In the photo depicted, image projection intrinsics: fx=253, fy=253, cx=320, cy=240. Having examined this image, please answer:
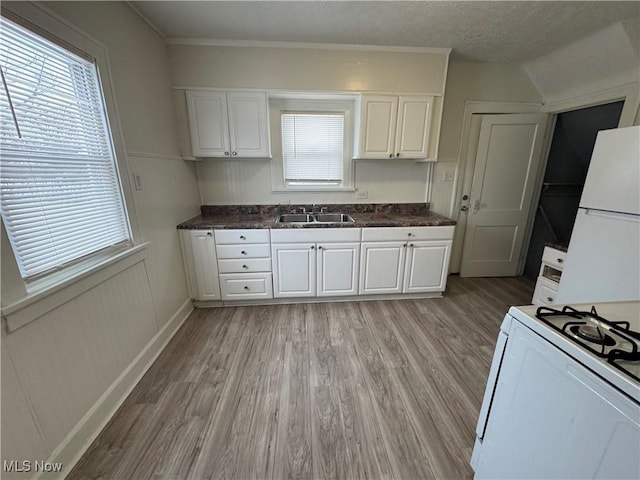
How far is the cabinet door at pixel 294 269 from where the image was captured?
2.52 metres

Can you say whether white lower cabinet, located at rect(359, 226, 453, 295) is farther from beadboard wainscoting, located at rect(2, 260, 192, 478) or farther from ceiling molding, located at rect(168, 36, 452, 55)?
beadboard wainscoting, located at rect(2, 260, 192, 478)

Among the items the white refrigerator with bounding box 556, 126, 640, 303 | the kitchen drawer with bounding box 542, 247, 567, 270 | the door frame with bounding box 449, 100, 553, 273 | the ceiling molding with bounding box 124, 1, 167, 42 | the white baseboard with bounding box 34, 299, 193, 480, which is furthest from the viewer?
the door frame with bounding box 449, 100, 553, 273

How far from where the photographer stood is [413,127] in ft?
8.45

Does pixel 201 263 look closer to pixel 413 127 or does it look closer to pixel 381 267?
pixel 381 267

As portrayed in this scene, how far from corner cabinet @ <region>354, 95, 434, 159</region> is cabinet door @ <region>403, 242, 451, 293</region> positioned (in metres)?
0.96

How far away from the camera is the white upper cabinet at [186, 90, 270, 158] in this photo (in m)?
2.40

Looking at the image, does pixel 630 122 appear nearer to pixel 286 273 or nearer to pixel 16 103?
pixel 286 273

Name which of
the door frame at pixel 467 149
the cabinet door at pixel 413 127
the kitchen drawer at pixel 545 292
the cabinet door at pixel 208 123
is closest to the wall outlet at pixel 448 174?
the door frame at pixel 467 149

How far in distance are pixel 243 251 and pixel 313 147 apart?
4.57 feet

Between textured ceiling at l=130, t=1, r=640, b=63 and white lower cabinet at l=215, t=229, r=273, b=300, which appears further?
white lower cabinet at l=215, t=229, r=273, b=300

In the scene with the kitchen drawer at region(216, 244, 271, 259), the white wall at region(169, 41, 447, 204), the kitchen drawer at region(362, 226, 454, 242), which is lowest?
the kitchen drawer at region(216, 244, 271, 259)

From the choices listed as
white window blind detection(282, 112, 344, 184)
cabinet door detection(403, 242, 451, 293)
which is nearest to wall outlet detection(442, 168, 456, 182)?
cabinet door detection(403, 242, 451, 293)

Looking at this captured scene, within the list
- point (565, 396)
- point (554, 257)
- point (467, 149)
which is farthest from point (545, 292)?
point (565, 396)

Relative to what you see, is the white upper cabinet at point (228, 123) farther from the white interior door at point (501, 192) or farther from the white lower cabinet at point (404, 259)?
the white interior door at point (501, 192)
